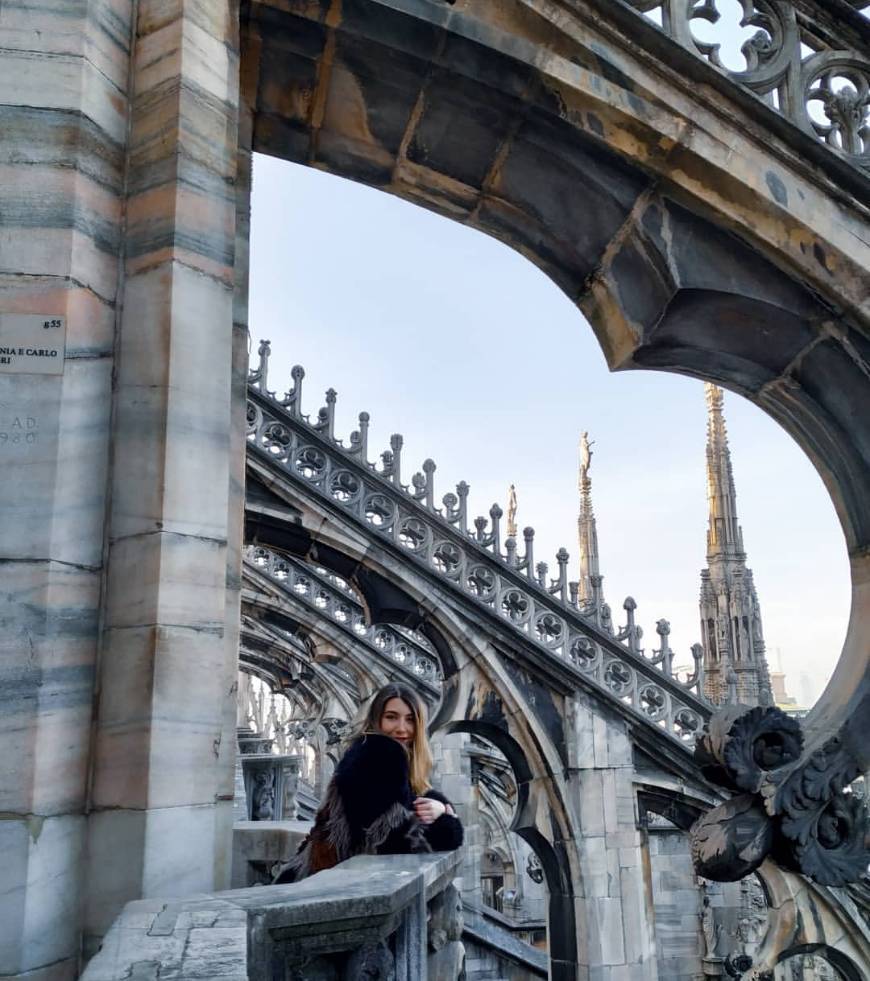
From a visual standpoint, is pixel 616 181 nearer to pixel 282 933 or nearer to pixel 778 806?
pixel 778 806

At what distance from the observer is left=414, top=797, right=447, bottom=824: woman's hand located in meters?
2.78

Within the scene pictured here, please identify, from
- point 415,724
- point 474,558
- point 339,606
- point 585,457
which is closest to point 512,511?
point 585,457

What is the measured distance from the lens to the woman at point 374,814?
2.65 metres

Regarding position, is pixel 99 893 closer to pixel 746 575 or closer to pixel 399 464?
pixel 399 464

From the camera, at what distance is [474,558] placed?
357 inches

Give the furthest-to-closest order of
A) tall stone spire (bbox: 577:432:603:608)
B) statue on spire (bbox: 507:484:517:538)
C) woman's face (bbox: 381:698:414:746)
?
statue on spire (bbox: 507:484:517:538) → tall stone spire (bbox: 577:432:603:608) → woman's face (bbox: 381:698:414:746)

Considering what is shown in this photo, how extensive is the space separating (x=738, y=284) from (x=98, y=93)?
186 cm

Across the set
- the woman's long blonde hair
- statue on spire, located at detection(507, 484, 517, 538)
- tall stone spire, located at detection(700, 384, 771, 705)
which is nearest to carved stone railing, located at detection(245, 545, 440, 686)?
tall stone spire, located at detection(700, 384, 771, 705)

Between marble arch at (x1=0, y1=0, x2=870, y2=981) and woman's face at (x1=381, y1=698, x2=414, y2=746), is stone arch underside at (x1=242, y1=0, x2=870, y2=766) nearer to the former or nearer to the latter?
marble arch at (x1=0, y1=0, x2=870, y2=981)

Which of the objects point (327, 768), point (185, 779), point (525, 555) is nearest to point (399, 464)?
point (525, 555)

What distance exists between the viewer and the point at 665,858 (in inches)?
451

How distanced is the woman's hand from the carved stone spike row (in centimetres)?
77

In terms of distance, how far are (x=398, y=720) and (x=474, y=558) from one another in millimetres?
6029

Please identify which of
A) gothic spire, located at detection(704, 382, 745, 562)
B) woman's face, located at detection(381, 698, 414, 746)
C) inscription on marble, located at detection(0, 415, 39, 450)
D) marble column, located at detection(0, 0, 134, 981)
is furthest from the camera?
gothic spire, located at detection(704, 382, 745, 562)
